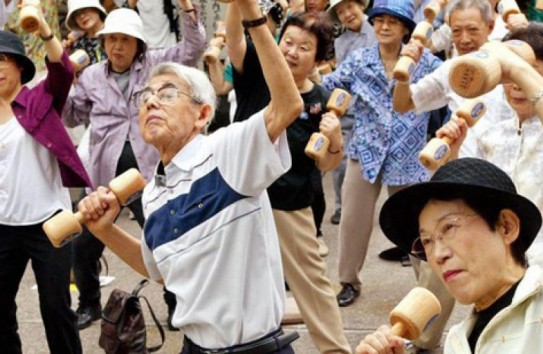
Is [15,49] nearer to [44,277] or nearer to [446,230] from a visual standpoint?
[44,277]

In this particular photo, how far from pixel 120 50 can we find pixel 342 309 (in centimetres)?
220

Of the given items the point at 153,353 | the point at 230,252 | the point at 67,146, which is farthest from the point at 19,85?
the point at 230,252

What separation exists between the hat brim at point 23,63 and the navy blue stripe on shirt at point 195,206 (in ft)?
6.04

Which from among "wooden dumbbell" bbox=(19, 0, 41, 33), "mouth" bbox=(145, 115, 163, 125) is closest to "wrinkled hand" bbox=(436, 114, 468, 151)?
"mouth" bbox=(145, 115, 163, 125)

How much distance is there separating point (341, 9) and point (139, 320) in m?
3.36

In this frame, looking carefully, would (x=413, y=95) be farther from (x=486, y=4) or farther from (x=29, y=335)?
(x=29, y=335)

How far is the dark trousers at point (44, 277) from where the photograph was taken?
15.8ft

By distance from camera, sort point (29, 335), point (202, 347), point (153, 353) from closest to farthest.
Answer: point (202, 347)
point (153, 353)
point (29, 335)

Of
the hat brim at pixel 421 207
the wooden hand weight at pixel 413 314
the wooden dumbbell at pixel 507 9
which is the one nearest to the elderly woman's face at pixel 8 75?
the wooden dumbbell at pixel 507 9

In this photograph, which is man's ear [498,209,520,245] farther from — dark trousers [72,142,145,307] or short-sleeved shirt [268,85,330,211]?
dark trousers [72,142,145,307]

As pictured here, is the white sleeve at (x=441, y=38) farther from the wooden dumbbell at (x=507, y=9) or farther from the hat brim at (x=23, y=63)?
the hat brim at (x=23, y=63)

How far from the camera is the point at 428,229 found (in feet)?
7.91

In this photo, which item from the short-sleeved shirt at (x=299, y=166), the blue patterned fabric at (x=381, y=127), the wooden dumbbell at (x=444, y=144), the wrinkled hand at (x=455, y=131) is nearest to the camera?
the wooden dumbbell at (x=444, y=144)

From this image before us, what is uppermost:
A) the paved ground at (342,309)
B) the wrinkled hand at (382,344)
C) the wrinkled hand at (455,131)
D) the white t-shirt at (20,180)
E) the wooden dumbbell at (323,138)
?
the wrinkled hand at (455,131)
